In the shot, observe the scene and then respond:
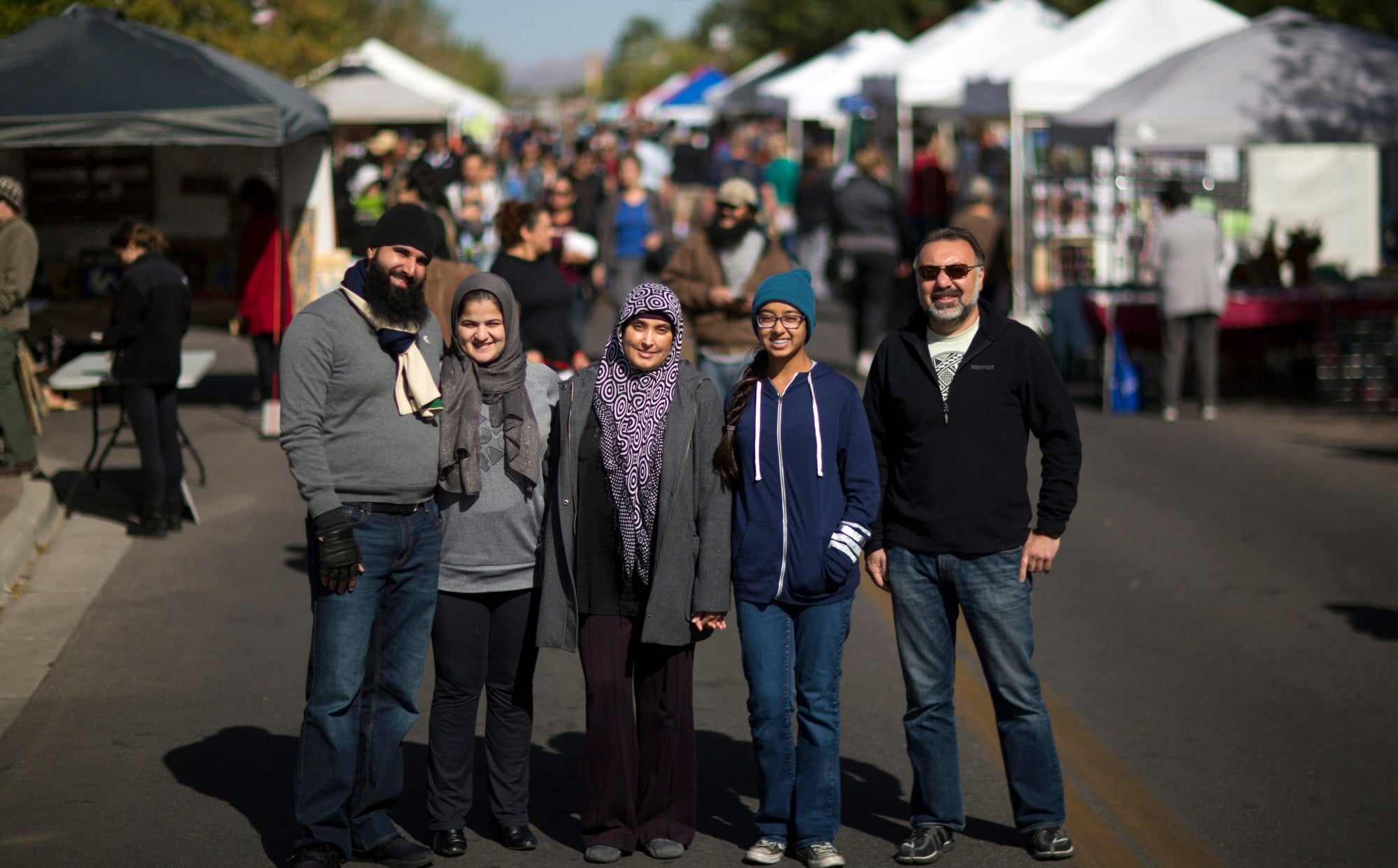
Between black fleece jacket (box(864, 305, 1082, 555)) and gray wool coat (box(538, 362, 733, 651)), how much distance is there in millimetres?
564

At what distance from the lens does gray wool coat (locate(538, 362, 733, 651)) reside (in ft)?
15.7

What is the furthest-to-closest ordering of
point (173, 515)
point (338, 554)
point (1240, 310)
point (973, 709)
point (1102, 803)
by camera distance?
point (1240, 310)
point (173, 515)
point (973, 709)
point (1102, 803)
point (338, 554)

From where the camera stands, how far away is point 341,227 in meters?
19.9

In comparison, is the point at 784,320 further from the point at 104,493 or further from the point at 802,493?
the point at 104,493

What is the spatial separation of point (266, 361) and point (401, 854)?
920 centimetres

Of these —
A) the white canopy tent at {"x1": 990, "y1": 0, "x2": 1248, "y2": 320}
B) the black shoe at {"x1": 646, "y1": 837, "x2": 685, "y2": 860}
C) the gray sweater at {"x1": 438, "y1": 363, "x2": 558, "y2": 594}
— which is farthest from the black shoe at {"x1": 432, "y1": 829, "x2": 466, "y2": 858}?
the white canopy tent at {"x1": 990, "y1": 0, "x2": 1248, "y2": 320}

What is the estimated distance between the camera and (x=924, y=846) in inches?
194

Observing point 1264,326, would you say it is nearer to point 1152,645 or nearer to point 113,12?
point 1152,645

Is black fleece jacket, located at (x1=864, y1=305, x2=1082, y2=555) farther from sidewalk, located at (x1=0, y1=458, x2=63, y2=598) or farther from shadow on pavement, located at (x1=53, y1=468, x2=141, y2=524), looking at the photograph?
shadow on pavement, located at (x1=53, y1=468, x2=141, y2=524)

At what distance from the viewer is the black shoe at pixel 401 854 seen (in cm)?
485

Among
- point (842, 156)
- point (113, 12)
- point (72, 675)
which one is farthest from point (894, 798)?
point (842, 156)

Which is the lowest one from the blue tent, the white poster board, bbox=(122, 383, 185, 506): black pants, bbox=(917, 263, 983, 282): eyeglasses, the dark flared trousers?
the dark flared trousers

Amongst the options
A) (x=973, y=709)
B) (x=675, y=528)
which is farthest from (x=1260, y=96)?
(x=675, y=528)

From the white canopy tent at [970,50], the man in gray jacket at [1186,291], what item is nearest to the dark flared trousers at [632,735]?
the man in gray jacket at [1186,291]
